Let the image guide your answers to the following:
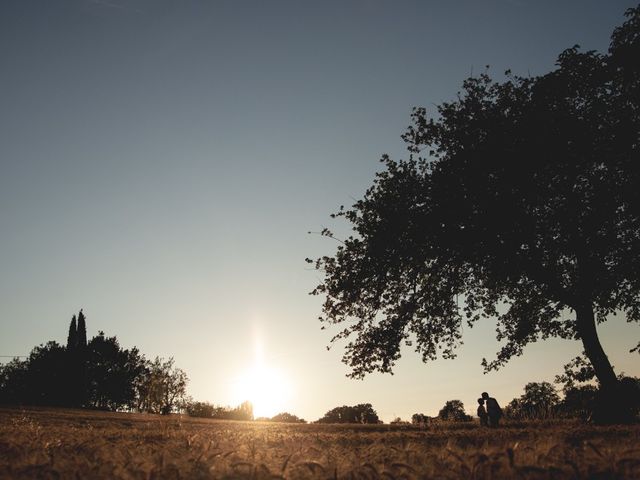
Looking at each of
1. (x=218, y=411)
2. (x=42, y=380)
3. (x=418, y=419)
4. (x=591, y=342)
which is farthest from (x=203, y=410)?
(x=42, y=380)

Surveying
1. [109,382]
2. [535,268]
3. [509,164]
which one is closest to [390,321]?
[535,268]

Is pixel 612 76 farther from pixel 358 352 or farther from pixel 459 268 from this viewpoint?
pixel 358 352

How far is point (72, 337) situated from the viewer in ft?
330

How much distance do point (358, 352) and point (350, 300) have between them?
2340 mm

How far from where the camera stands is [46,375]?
349ft

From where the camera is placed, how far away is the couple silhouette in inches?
632

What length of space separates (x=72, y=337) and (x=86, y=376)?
36.3 ft

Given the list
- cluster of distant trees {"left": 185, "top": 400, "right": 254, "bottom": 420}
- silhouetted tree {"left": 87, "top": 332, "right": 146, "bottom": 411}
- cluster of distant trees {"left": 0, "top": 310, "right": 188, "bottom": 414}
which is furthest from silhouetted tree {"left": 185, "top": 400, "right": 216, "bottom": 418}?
silhouetted tree {"left": 87, "top": 332, "right": 146, "bottom": 411}

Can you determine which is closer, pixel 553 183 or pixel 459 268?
pixel 553 183

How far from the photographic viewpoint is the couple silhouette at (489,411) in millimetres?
16047

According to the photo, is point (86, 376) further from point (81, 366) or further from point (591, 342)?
point (591, 342)

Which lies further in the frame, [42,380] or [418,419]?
[42,380]

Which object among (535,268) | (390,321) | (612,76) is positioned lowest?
(390,321)

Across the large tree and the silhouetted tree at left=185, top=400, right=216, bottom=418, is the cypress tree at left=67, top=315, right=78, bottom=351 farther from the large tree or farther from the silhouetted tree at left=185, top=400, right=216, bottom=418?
the large tree
